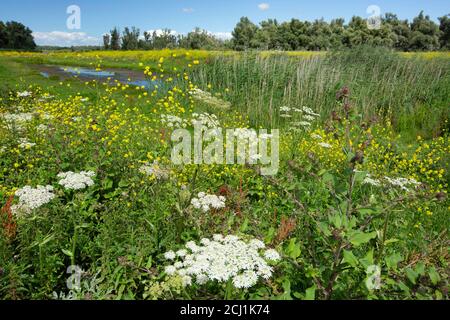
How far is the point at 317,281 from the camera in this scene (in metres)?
2.35

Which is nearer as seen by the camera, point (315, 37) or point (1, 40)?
point (315, 37)

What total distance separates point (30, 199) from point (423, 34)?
59.5 metres

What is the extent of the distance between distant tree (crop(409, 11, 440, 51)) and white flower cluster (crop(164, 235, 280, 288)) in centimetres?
5730

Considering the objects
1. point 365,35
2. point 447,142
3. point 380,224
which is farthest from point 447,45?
point 380,224

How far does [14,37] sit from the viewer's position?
57.2 meters

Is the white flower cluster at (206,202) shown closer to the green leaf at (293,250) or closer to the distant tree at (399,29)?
the green leaf at (293,250)

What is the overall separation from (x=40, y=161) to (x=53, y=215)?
1.65 meters

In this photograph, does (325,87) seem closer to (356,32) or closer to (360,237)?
(360,237)

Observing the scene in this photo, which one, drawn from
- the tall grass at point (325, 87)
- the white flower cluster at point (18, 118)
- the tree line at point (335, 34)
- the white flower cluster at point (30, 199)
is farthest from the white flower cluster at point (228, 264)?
the tree line at point (335, 34)

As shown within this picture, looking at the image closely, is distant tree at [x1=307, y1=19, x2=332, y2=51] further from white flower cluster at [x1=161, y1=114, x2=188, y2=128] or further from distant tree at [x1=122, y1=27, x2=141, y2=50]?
white flower cluster at [x1=161, y1=114, x2=188, y2=128]

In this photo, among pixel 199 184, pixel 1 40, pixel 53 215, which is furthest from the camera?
pixel 1 40

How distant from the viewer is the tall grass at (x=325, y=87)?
970 centimetres

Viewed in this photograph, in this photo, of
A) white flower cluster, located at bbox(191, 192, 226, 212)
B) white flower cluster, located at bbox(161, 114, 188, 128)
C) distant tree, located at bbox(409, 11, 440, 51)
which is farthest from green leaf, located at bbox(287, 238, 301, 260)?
distant tree, located at bbox(409, 11, 440, 51)

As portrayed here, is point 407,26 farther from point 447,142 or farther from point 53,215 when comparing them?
point 53,215
